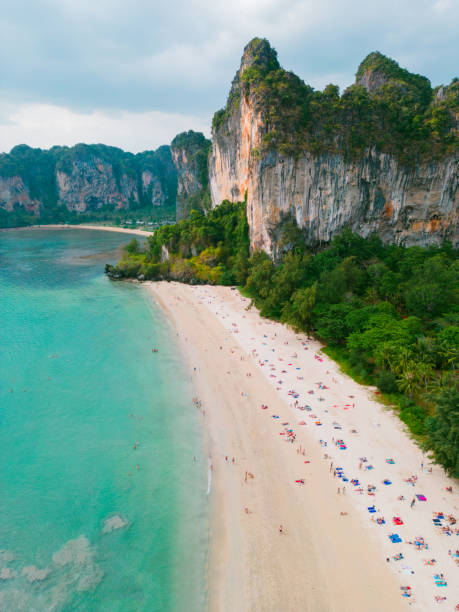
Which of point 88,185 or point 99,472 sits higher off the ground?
point 88,185

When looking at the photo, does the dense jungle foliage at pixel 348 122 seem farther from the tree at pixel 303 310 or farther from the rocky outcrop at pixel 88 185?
the rocky outcrop at pixel 88 185

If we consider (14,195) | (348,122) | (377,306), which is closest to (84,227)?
(14,195)

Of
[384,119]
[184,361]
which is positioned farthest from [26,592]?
[384,119]

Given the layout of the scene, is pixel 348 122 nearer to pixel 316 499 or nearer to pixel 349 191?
pixel 349 191

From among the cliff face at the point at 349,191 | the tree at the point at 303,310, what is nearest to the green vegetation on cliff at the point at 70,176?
the cliff face at the point at 349,191

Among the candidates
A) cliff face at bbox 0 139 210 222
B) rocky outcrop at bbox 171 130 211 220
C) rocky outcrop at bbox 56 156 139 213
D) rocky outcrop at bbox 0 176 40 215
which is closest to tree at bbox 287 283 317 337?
rocky outcrop at bbox 171 130 211 220

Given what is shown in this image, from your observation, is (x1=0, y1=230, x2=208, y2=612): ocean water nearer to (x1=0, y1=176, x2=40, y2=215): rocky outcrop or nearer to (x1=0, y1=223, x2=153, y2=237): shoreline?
(x1=0, y1=223, x2=153, y2=237): shoreline
